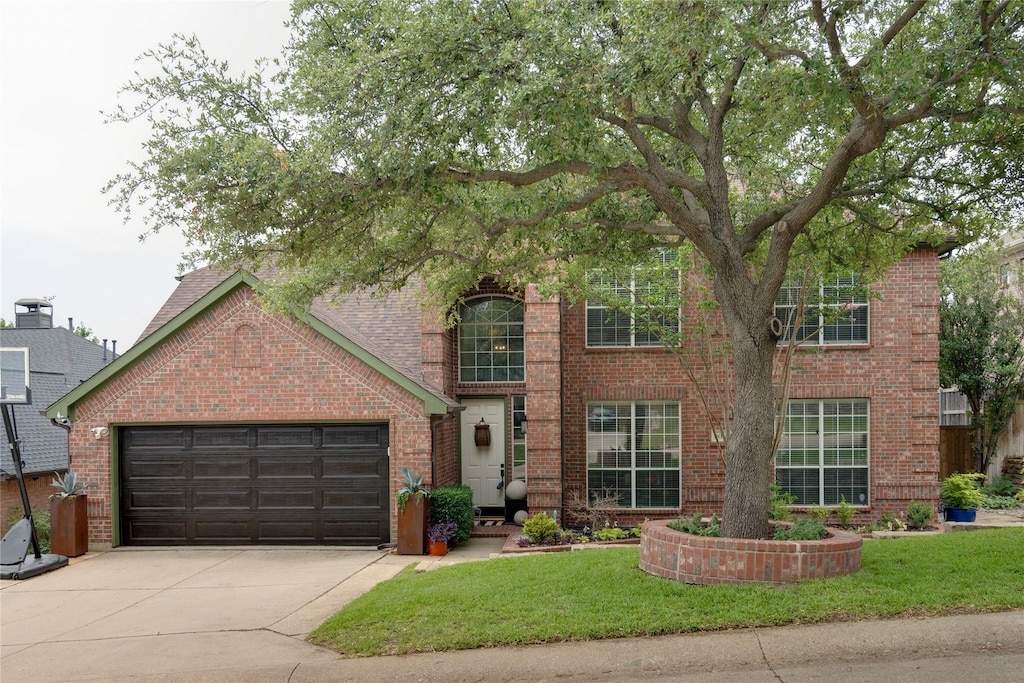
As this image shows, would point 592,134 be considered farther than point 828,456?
No

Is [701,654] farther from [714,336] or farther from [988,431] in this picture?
[988,431]

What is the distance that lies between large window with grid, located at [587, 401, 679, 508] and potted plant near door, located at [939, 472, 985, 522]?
4955mm

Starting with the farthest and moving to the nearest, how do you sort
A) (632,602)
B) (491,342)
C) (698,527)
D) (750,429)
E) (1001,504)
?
(1001,504)
(491,342)
(698,527)
(750,429)
(632,602)

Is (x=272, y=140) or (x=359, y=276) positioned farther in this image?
(x=359, y=276)

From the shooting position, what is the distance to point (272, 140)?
8469 millimetres

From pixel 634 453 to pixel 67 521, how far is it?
969cm

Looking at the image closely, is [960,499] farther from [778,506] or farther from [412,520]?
[412,520]

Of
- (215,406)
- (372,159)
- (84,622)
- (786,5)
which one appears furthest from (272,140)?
(215,406)

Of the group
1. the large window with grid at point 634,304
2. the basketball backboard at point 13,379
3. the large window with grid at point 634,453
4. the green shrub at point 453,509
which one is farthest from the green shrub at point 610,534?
the basketball backboard at point 13,379

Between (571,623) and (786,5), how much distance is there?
5923 millimetres

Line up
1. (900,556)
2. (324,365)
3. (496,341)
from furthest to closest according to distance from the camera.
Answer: (496,341) → (324,365) → (900,556)

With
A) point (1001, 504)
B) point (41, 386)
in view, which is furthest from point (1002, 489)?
point (41, 386)

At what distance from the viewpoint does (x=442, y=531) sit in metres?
13.2

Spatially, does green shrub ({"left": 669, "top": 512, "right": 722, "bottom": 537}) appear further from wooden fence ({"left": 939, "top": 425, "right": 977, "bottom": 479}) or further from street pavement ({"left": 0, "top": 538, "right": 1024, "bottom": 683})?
wooden fence ({"left": 939, "top": 425, "right": 977, "bottom": 479})
